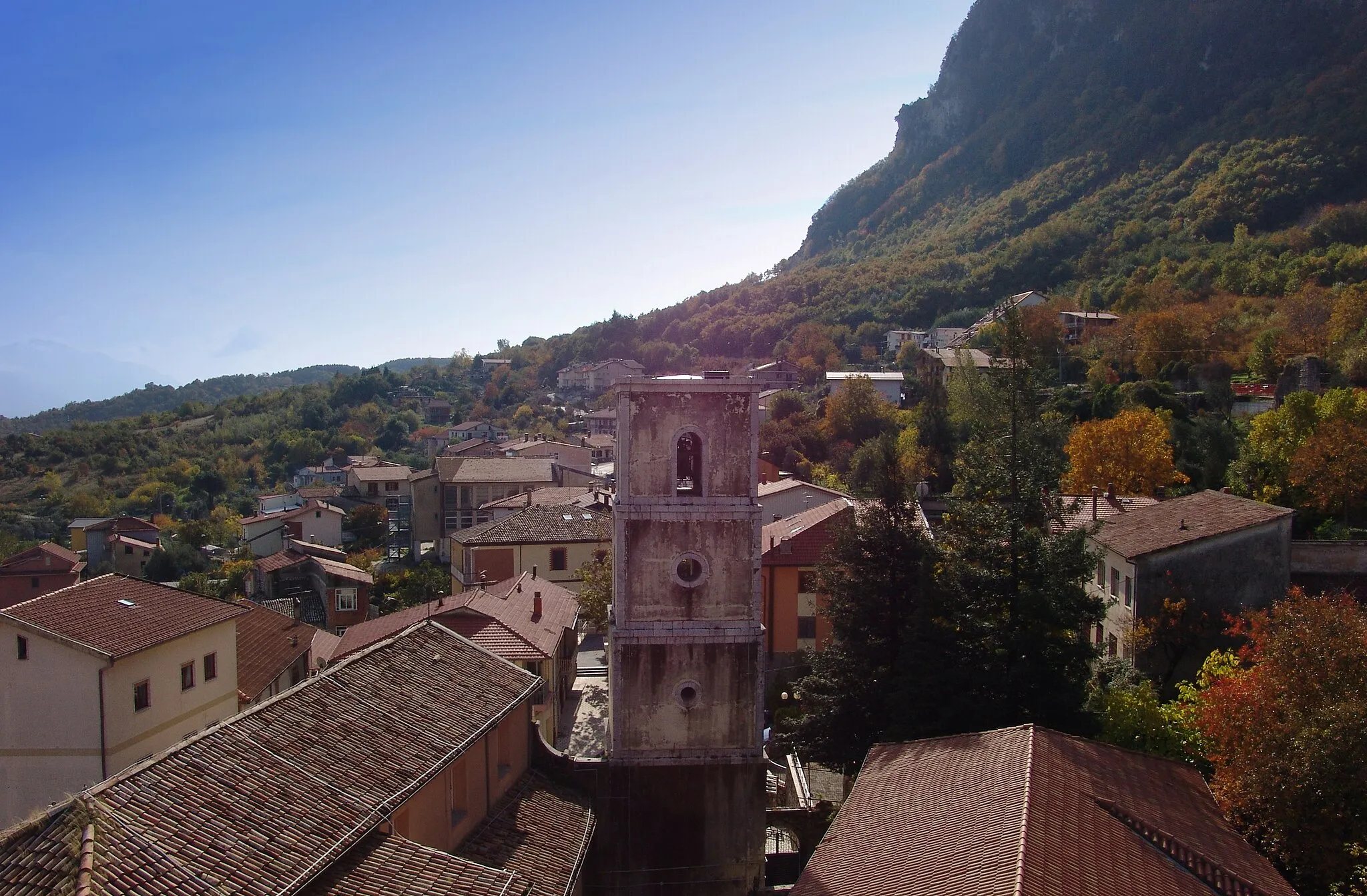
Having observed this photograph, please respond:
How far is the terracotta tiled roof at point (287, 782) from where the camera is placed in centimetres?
934

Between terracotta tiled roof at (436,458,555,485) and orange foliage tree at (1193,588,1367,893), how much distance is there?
4544 centimetres

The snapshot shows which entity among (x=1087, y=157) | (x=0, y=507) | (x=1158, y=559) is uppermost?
(x=1087, y=157)

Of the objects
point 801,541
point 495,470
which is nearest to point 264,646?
point 801,541

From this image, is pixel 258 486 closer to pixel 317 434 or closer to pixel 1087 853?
pixel 317 434

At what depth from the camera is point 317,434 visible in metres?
114

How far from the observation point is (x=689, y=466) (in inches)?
766

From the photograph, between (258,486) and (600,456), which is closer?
(600,456)

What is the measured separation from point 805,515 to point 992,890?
25931mm

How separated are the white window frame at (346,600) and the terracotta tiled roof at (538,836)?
1248 inches

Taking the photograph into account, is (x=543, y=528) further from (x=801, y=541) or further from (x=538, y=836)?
(x=538, y=836)

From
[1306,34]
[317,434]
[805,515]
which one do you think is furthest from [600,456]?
[1306,34]

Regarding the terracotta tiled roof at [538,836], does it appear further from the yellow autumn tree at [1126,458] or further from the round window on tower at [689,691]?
the yellow autumn tree at [1126,458]

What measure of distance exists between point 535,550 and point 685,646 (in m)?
23.3

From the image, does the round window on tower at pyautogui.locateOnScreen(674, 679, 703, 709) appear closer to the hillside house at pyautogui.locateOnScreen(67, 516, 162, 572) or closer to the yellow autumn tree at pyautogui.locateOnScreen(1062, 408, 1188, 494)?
the yellow autumn tree at pyautogui.locateOnScreen(1062, 408, 1188, 494)
